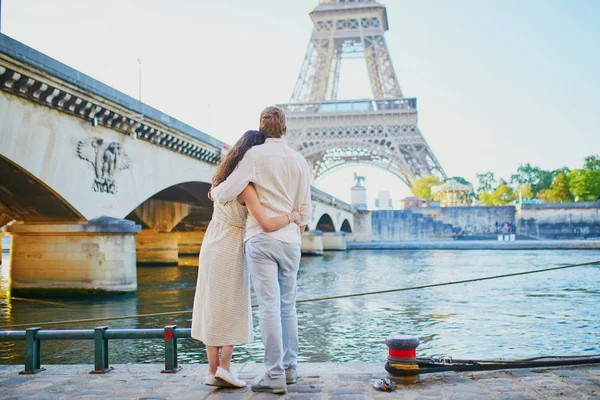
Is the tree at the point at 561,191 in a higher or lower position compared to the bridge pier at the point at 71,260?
higher

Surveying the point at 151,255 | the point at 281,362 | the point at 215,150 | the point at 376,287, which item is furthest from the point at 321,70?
the point at 281,362

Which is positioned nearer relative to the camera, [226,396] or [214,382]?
[226,396]

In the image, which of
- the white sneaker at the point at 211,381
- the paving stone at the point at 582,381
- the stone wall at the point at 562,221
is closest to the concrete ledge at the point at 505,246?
the stone wall at the point at 562,221

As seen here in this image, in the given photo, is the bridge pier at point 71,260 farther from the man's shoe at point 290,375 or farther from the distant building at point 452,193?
the distant building at point 452,193

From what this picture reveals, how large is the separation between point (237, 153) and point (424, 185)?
2581 inches

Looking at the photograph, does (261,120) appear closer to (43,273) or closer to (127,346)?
(127,346)

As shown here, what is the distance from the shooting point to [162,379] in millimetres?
4711

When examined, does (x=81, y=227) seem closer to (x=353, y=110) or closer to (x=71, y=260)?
(x=71, y=260)

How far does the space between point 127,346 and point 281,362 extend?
17.5 ft

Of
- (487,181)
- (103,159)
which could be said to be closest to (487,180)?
(487,181)

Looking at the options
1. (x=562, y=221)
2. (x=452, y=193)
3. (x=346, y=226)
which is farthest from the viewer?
(x=452, y=193)

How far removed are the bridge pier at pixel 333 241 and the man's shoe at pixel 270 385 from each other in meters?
43.8

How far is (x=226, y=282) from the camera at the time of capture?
434 centimetres

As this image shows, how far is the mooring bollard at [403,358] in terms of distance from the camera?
4.36 m
